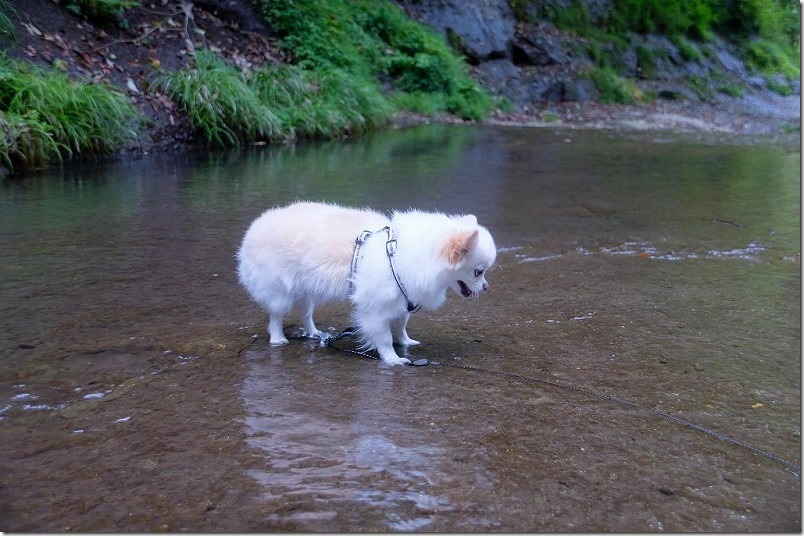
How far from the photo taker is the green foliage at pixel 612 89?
22594 mm

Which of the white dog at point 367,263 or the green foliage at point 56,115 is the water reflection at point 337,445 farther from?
the green foliage at point 56,115

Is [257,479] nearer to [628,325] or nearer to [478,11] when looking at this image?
[628,325]

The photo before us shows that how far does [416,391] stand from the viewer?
339 cm

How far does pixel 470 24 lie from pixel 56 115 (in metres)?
15.9

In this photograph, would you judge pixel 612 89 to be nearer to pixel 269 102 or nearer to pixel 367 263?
pixel 269 102

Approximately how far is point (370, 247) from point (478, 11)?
20808mm

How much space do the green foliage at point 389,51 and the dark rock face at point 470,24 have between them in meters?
1.05

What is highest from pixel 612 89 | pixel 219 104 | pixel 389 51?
pixel 389 51

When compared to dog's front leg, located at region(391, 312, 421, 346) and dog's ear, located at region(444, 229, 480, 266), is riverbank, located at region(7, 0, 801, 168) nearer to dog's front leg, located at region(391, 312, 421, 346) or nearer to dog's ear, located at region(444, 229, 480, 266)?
dog's front leg, located at region(391, 312, 421, 346)

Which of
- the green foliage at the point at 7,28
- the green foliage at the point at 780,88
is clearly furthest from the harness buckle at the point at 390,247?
the green foliage at the point at 780,88

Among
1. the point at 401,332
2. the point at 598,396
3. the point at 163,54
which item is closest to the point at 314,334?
the point at 401,332

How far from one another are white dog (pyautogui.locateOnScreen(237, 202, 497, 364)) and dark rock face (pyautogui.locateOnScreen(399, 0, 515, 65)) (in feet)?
63.2

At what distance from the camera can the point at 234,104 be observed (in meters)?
11.7

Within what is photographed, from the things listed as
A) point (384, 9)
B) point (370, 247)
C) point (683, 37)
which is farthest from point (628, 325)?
point (683, 37)
